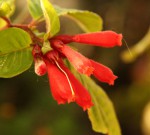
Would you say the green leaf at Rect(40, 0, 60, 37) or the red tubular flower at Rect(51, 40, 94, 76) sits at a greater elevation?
the green leaf at Rect(40, 0, 60, 37)

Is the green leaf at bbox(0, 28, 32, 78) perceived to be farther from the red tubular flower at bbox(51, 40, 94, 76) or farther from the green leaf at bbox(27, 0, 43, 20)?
the green leaf at bbox(27, 0, 43, 20)

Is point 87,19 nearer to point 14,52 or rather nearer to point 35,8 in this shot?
point 35,8

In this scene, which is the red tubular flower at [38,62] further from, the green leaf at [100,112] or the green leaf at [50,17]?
the green leaf at [100,112]

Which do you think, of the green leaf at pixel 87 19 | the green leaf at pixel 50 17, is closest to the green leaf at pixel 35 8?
the green leaf at pixel 87 19

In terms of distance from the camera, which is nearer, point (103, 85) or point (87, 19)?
point (87, 19)

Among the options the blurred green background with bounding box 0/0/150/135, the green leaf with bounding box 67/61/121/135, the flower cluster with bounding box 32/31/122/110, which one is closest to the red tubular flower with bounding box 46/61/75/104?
the flower cluster with bounding box 32/31/122/110

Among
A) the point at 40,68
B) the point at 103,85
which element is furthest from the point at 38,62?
the point at 103,85

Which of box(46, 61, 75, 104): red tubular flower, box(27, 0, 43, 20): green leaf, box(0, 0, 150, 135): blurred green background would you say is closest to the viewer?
box(46, 61, 75, 104): red tubular flower

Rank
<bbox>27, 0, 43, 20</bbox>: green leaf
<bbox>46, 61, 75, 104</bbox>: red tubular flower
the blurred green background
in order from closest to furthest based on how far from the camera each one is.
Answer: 1. <bbox>46, 61, 75, 104</bbox>: red tubular flower
2. <bbox>27, 0, 43, 20</bbox>: green leaf
3. the blurred green background
